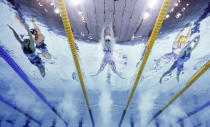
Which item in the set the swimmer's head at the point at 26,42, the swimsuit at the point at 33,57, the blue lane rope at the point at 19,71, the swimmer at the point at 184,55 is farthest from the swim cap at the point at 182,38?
the blue lane rope at the point at 19,71

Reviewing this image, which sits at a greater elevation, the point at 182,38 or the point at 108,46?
the point at 182,38

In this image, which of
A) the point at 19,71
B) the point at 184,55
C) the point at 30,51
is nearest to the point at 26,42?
the point at 30,51

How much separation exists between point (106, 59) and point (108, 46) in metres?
0.52

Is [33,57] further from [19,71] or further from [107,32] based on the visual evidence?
[107,32]

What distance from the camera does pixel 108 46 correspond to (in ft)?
8.24

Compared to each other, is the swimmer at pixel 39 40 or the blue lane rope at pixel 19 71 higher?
the swimmer at pixel 39 40

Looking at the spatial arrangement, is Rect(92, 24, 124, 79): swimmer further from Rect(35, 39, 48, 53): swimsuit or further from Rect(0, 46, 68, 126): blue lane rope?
Rect(0, 46, 68, 126): blue lane rope

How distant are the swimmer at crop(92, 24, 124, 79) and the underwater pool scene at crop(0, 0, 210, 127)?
2 cm

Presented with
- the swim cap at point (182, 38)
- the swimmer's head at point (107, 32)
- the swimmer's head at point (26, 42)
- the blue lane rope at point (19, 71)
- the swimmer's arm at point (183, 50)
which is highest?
the swimmer's head at point (107, 32)

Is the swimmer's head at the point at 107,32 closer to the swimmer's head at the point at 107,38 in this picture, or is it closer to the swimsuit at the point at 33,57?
the swimmer's head at the point at 107,38

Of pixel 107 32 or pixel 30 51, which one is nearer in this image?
pixel 107 32

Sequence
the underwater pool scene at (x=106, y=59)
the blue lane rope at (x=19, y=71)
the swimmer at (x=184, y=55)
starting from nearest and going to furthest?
the underwater pool scene at (x=106, y=59), the swimmer at (x=184, y=55), the blue lane rope at (x=19, y=71)

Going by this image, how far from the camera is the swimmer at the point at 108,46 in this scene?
2.17 metres

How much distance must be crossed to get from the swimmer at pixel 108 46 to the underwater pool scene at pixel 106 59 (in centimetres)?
2
